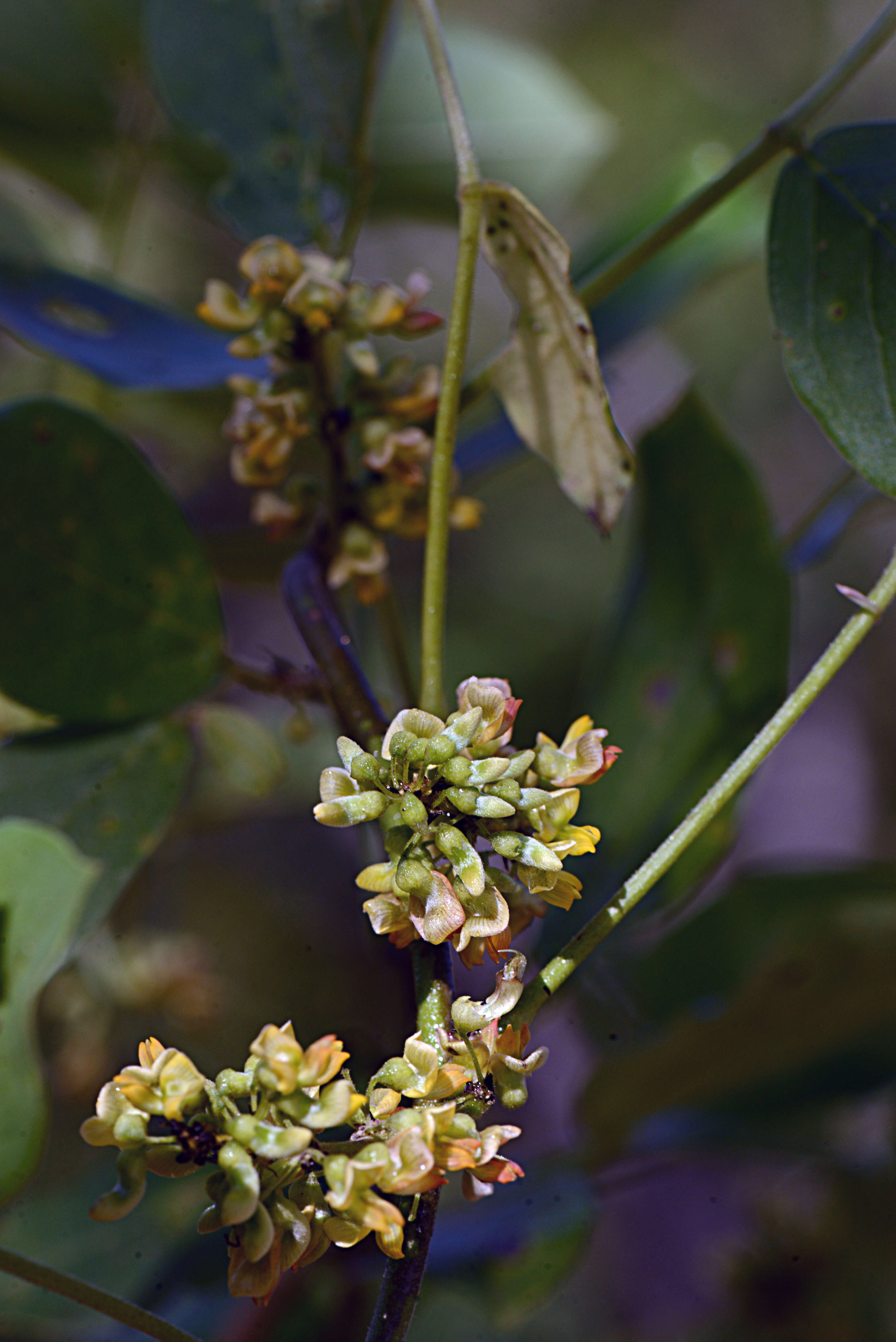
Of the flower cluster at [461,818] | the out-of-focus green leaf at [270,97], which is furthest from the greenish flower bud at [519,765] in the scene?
the out-of-focus green leaf at [270,97]

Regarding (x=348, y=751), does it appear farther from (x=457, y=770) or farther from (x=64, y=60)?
(x=64, y=60)

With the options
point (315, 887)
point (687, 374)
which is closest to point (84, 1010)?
point (315, 887)

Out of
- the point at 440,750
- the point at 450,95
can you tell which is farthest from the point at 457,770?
the point at 450,95

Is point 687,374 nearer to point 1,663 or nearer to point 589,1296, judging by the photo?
point 1,663

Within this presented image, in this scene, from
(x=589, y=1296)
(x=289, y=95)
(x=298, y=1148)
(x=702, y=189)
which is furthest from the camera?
(x=589, y=1296)

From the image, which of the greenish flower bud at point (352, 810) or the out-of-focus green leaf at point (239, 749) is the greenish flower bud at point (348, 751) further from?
the out-of-focus green leaf at point (239, 749)

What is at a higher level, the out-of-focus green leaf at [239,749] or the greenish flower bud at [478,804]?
the greenish flower bud at [478,804]
